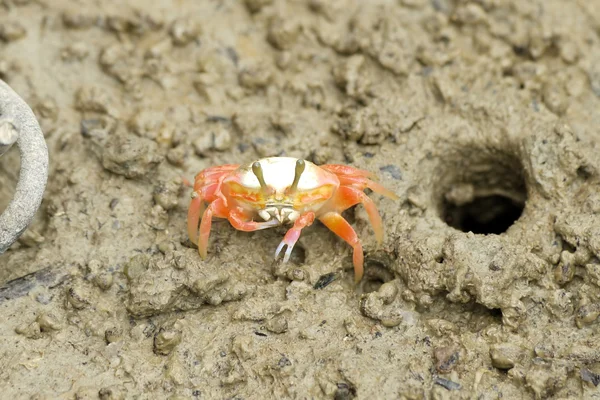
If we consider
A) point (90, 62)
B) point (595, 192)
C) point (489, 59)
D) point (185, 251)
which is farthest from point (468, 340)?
point (90, 62)

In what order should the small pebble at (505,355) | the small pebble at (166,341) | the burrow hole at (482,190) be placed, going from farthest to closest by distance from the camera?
the burrow hole at (482,190), the small pebble at (166,341), the small pebble at (505,355)

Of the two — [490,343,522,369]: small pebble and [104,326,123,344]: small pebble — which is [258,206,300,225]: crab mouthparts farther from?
[490,343,522,369]: small pebble

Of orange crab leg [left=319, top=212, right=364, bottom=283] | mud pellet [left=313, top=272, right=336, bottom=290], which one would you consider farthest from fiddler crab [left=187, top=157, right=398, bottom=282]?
mud pellet [left=313, top=272, right=336, bottom=290]

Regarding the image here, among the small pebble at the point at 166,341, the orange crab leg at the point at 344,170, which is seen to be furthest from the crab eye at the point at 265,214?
the small pebble at the point at 166,341

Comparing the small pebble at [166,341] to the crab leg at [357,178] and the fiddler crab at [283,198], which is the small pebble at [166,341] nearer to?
the fiddler crab at [283,198]

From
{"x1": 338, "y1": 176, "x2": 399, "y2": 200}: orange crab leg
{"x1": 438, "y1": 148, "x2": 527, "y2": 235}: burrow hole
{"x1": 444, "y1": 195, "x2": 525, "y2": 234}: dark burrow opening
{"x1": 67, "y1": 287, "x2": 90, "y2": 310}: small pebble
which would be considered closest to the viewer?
{"x1": 67, "y1": 287, "x2": 90, "y2": 310}: small pebble

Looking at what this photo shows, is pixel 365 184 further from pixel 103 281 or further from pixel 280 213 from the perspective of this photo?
pixel 103 281
